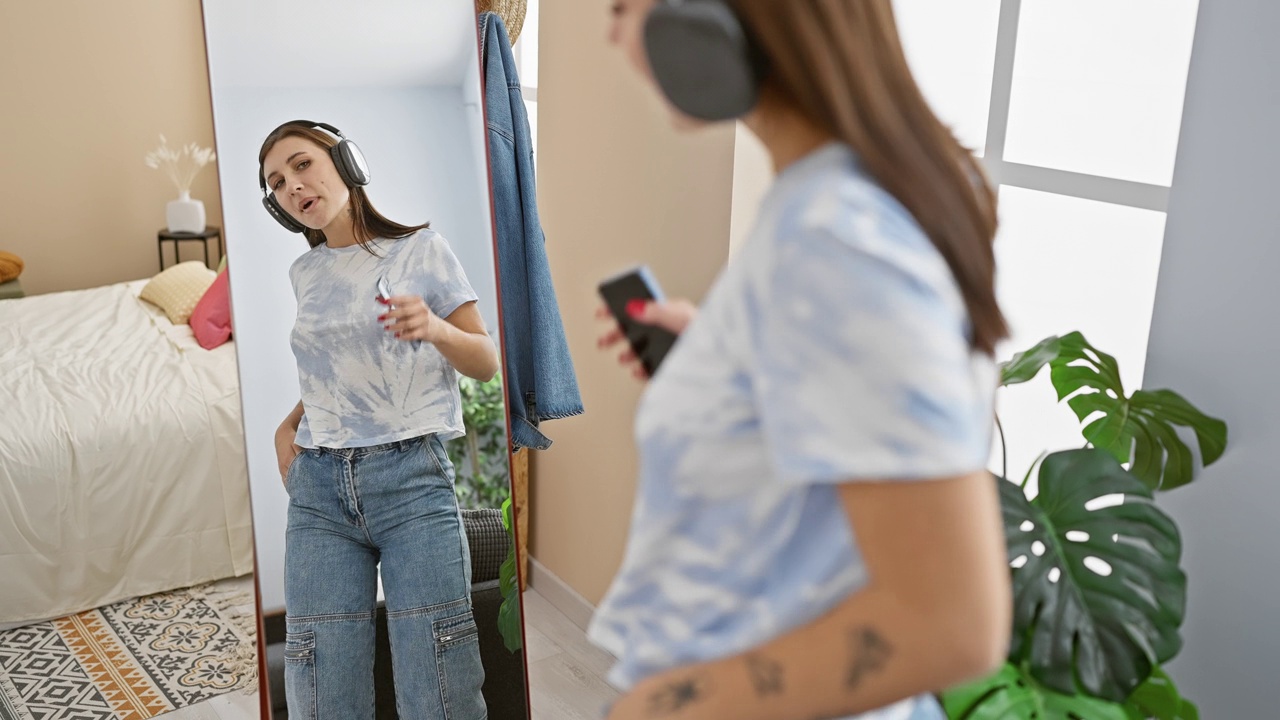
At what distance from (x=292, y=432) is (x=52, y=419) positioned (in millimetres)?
1661

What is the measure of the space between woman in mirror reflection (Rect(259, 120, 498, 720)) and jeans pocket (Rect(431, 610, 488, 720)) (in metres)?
0.04

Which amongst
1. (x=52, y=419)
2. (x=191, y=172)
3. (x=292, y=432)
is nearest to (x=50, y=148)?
(x=191, y=172)

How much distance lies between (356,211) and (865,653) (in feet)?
3.50

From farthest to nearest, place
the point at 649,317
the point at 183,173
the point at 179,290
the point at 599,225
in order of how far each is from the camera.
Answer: the point at 183,173 → the point at 179,290 → the point at 599,225 → the point at 649,317

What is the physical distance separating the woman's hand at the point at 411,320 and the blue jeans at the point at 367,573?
0.48 ft

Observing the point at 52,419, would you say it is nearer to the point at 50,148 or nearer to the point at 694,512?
the point at 50,148

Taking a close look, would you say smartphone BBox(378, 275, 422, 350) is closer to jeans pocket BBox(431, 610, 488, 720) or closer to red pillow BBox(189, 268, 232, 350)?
jeans pocket BBox(431, 610, 488, 720)

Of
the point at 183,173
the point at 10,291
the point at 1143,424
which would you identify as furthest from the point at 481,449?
the point at 183,173

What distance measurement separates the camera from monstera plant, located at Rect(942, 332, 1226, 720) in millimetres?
1058

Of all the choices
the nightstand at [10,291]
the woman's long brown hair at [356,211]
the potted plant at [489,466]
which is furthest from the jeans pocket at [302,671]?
the nightstand at [10,291]

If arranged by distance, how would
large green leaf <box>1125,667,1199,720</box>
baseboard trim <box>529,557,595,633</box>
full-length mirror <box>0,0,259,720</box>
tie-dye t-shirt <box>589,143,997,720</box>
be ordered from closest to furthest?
tie-dye t-shirt <box>589,143,997,720</box> → large green leaf <box>1125,667,1199,720</box> → full-length mirror <box>0,0,259,720</box> → baseboard trim <box>529,557,595,633</box>

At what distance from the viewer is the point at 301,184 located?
1396 mm

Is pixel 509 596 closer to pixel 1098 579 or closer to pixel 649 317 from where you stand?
pixel 1098 579

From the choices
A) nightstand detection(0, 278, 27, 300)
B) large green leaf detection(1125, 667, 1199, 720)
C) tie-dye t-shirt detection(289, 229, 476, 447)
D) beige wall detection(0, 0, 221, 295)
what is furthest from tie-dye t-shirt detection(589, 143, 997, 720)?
beige wall detection(0, 0, 221, 295)
